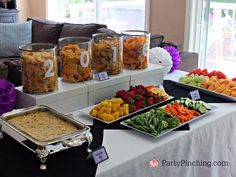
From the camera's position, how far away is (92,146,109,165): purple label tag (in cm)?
132

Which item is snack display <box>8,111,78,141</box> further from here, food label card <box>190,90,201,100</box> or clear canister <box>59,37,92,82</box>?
food label card <box>190,90,201,100</box>

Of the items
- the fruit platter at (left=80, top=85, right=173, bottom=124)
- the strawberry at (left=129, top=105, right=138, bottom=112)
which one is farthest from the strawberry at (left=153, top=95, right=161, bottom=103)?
the strawberry at (left=129, top=105, right=138, bottom=112)

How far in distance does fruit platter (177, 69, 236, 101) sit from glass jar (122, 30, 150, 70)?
0.31 m

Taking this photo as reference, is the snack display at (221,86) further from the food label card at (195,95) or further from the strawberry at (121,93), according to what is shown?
the strawberry at (121,93)

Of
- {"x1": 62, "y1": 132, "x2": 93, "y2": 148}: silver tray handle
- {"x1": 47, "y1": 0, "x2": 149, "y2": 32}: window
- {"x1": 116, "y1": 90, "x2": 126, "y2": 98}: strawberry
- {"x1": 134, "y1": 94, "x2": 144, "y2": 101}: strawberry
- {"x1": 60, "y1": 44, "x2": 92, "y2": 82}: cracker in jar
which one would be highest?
{"x1": 47, "y1": 0, "x2": 149, "y2": 32}: window

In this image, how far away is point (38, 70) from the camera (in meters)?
1.64

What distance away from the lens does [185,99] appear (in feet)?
6.21

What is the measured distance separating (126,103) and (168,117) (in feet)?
0.79

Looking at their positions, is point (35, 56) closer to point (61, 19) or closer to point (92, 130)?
point (92, 130)

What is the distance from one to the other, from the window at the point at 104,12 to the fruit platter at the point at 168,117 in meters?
2.36

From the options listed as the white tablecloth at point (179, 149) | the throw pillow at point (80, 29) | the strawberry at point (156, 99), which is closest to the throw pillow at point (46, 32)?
the throw pillow at point (80, 29)

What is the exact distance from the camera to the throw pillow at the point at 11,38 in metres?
A: 4.13

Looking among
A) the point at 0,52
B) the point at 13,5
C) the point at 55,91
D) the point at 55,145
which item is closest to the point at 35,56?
the point at 55,91

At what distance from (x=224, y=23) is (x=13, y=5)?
3189 millimetres
